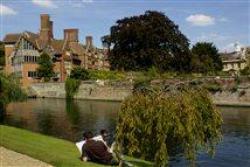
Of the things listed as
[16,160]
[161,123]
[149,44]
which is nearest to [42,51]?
[149,44]

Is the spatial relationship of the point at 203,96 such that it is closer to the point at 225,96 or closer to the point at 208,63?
the point at 225,96

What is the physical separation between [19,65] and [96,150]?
3545 inches

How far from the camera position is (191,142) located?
17.2 m

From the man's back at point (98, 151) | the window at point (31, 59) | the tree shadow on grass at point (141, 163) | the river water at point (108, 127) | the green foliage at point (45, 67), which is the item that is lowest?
the river water at point (108, 127)

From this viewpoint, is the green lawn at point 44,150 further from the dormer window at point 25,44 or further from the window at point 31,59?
the window at point 31,59

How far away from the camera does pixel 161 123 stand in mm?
16688

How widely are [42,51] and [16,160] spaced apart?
299 feet

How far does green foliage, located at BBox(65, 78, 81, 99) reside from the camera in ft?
299

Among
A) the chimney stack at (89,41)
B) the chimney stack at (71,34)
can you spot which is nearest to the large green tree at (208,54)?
the chimney stack at (89,41)

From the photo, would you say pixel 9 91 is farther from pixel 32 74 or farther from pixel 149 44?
pixel 32 74

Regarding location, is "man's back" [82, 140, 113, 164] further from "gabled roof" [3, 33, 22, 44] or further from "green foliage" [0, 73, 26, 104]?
"gabled roof" [3, 33, 22, 44]

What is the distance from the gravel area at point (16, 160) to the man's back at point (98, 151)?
1.81 meters

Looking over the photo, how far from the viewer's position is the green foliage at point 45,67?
340ft

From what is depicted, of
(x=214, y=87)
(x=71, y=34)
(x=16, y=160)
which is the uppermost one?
(x=71, y=34)
